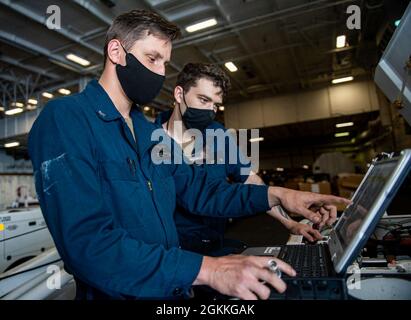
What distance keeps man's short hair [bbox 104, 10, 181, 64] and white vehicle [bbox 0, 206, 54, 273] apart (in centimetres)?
255

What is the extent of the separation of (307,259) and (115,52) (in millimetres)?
835

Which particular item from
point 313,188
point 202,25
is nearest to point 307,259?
point 313,188

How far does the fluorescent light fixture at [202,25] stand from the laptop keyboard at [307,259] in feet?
13.6

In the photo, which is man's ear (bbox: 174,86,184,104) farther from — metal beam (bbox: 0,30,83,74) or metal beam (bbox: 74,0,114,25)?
metal beam (bbox: 0,30,83,74)

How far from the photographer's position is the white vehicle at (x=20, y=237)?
2.71m

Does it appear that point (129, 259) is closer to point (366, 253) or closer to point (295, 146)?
point (366, 253)

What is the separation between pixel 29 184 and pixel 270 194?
13.4 m

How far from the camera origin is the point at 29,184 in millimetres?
12023

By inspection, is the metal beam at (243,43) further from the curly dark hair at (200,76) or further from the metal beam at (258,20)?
the curly dark hair at (200,76)

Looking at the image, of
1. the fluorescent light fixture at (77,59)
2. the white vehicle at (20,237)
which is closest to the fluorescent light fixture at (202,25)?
the fluorescent light fixture at (77,59)

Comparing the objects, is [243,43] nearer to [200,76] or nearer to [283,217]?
[200,76]

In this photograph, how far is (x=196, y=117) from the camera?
5.51 feet

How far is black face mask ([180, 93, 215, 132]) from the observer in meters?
1.67

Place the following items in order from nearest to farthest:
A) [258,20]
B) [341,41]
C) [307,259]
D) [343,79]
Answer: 1. [307,259]
2. [258,20]
3. [341,41]
4. [343,79]
